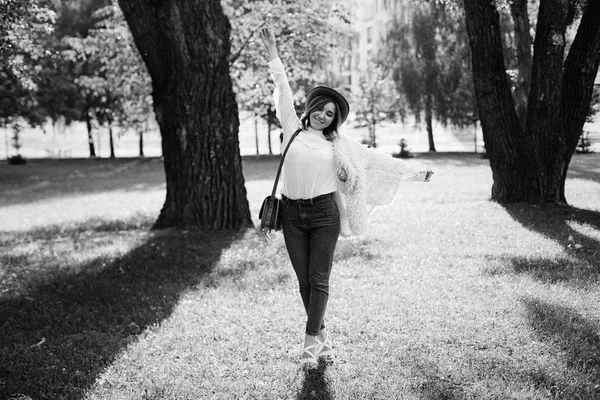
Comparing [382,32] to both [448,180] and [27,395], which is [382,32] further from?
[27,395]

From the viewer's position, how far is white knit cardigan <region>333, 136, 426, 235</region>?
452 centimetres

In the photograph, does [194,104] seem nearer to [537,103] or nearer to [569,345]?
[537,103]

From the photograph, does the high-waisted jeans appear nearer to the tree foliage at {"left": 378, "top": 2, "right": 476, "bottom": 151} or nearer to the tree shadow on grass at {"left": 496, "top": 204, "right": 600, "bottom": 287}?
the tree shadow on grass at {"left": 496, "top": 204, "right": 600, "bottom": 287}

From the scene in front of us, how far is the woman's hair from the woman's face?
25 mm

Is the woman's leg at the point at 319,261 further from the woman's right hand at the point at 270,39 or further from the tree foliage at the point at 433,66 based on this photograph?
the tree foliage at the point at 433,66

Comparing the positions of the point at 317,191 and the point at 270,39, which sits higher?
the point at 270,39

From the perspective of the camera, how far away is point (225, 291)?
646 cm

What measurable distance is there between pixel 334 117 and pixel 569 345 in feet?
8.78

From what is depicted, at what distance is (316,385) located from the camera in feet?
13.5

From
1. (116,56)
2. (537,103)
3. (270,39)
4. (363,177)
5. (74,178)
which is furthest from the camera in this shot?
(74,178)

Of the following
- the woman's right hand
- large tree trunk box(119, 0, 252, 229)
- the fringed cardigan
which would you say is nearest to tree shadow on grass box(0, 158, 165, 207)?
large tree trunk box(119, 0, 252, 229)

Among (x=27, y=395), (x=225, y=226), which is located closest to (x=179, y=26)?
(x=225, y=226)

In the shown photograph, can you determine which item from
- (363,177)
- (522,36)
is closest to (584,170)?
(522,36)

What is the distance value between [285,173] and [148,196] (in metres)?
13.8
